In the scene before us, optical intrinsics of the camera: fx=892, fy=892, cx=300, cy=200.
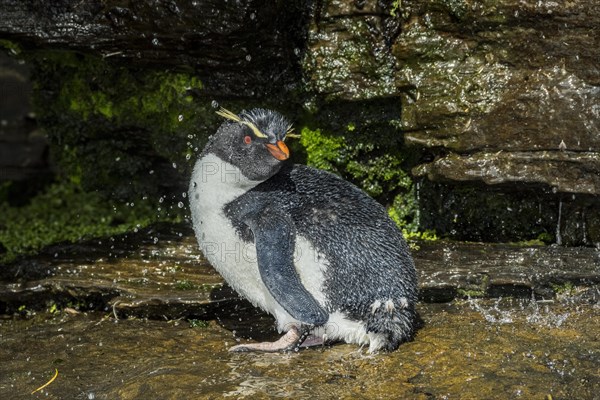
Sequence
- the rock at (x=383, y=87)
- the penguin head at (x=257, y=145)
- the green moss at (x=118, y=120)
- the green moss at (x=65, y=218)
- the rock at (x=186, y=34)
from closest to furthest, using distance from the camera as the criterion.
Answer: the penguin head at (x=257, y=145) → the rock at (x=383, y=87) → the rock at (x=186, y=34) → the green moss at (x=118, y=120) → the green moss at (x=65, y=218)

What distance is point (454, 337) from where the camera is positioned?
388 cm

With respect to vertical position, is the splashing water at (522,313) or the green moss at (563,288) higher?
the green moss at (563,288)

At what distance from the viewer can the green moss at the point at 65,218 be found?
18.9 ft

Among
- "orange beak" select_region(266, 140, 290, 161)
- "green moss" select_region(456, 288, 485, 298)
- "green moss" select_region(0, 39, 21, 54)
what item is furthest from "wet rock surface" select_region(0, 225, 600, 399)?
"green moss" select_region(0, 39, 21, 54)

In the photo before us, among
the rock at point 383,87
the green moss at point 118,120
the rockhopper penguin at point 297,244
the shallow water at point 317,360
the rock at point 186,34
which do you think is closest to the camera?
the shallow water at point 317,360

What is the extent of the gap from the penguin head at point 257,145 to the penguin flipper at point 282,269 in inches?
8.9

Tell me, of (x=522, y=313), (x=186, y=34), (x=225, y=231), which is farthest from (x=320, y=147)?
(x=522, y=313)

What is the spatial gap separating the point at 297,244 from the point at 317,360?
19.6 inches

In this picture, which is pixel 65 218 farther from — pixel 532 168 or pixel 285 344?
pixel 532 168

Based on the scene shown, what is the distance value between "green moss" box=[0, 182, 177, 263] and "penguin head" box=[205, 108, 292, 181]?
183 cm

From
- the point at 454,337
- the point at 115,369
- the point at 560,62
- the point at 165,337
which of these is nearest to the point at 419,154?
the point at 560,62

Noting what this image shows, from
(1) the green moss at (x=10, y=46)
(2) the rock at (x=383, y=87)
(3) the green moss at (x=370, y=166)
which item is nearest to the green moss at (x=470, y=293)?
(2) the rock at (x=383, y=87)

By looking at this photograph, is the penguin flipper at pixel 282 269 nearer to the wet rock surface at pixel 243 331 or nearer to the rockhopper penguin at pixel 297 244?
the rockhopper penguin at pixel 297 244

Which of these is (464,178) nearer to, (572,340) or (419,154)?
(419,154)
